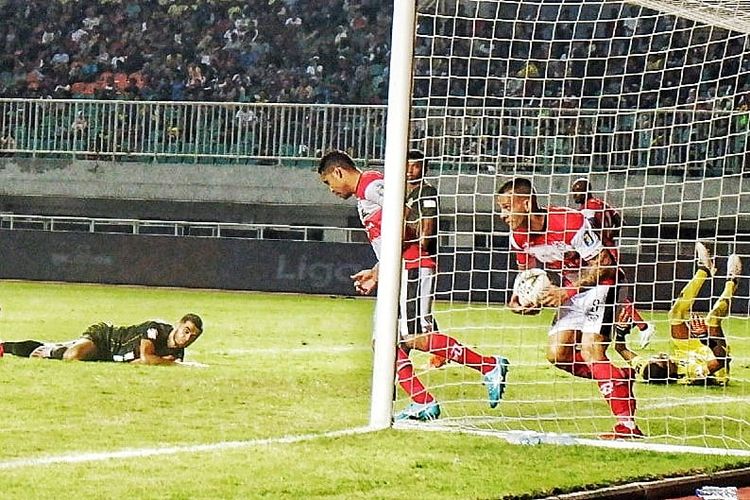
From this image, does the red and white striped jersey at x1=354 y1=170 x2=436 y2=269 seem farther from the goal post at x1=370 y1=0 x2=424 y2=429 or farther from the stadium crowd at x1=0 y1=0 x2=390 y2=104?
the stadium crowd at x1=0 y1=0 x2=390 y2=104

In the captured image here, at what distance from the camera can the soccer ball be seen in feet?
16.9

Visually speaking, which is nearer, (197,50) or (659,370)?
(659,370)

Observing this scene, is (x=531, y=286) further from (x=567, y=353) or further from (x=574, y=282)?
(x=567, y=353)

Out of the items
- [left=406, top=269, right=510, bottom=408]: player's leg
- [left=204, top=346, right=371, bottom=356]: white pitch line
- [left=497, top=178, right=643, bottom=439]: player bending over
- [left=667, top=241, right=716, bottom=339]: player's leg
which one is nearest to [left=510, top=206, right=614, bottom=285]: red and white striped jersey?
[left=497, top=178, right=643, bottom=439]: player bending over

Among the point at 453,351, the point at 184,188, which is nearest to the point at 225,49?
the point at 184,188

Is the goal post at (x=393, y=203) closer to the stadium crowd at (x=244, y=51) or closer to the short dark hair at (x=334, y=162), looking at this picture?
the short dark hair at (x=334, y=162)

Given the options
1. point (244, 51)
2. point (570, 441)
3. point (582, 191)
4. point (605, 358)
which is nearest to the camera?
point (570, 441)

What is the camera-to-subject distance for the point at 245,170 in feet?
49.4

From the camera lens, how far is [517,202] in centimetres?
506

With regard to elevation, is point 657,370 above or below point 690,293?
below

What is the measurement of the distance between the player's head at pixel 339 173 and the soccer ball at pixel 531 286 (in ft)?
2.53

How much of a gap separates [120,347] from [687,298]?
309 cm

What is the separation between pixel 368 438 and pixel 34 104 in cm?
1245

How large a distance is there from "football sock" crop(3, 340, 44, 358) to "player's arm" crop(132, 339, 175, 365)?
1.96ft
